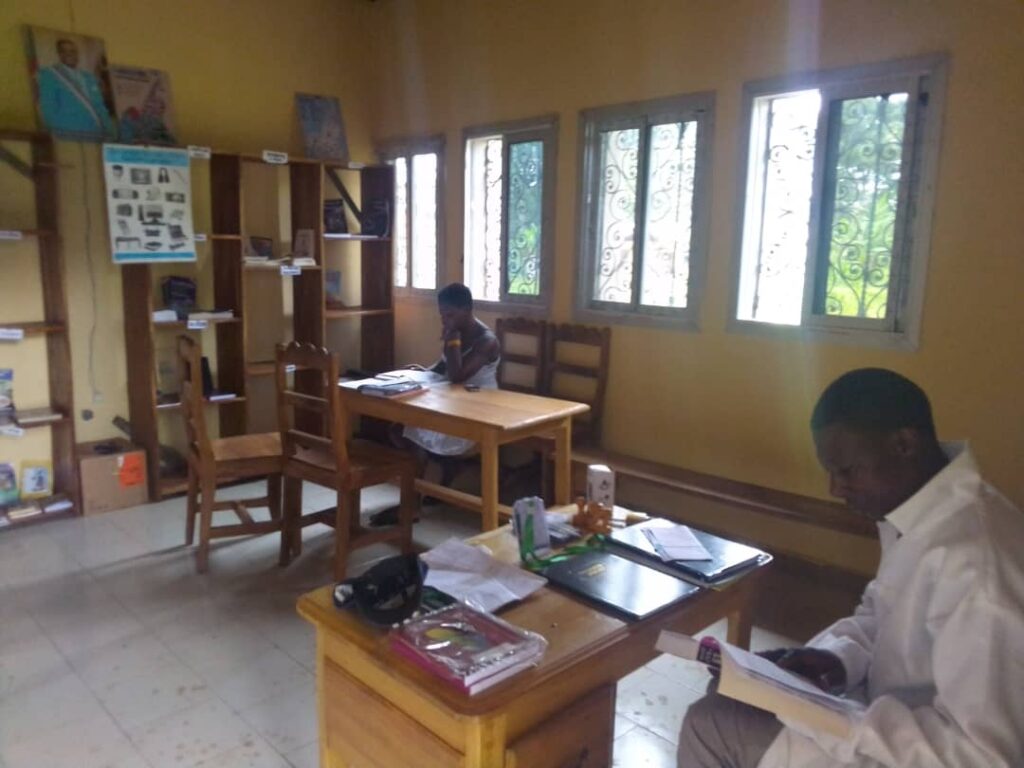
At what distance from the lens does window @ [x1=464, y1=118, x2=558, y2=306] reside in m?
4.34

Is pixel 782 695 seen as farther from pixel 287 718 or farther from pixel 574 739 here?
pixel 287 718

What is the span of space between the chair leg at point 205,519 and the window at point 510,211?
6.81ft

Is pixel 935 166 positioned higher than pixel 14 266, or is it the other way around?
pixel 935 166

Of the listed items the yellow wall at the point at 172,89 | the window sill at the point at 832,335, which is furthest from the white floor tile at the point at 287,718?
the yellow wall at the point at 172,89

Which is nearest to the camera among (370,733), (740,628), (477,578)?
(370,733)

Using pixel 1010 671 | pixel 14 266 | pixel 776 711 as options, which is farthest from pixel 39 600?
pixel 1010 671

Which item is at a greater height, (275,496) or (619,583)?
(619,583)

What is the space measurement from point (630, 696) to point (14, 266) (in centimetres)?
361

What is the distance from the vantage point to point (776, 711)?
4.04 ft

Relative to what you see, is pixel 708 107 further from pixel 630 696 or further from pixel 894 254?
pixel 630 696

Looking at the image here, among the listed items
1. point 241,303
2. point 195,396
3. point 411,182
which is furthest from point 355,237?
point 195,396

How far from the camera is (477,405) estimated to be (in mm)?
3176

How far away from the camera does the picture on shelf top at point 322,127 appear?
4953mm

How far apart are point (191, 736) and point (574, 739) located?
52.3 inches
